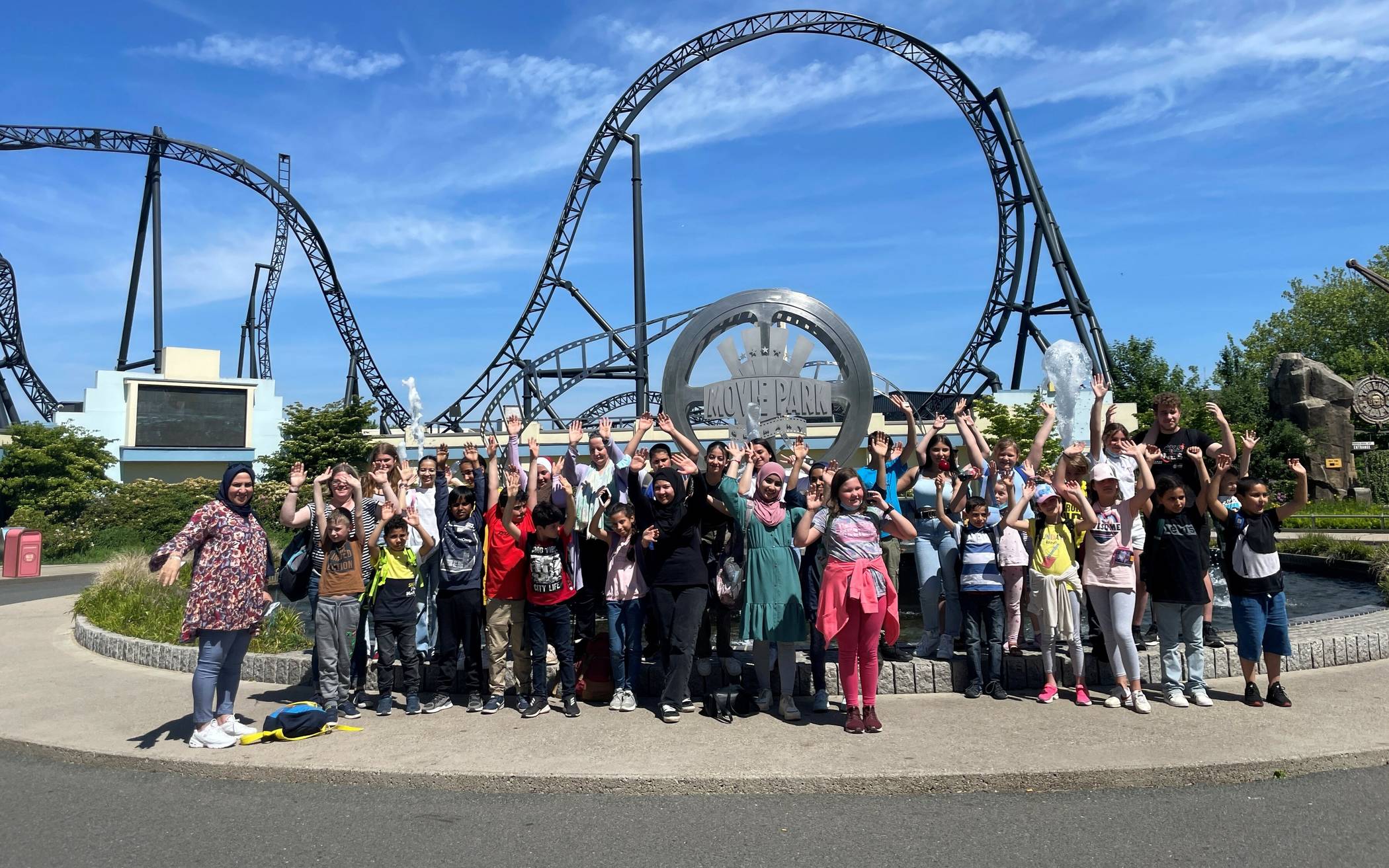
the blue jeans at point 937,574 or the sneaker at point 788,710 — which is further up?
the blue jeans at point 937,574

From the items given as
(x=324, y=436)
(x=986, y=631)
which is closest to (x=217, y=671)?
(x=986, y=631)

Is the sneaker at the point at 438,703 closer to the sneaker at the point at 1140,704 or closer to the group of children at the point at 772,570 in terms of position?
the group of children at the point at 772,570

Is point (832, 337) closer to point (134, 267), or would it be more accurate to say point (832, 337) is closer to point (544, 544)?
point (544, 544)

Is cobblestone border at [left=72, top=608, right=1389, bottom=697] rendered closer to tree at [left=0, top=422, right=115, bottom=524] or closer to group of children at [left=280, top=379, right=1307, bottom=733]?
group of children at [left=280, top=379, right=1307, bottom=733]

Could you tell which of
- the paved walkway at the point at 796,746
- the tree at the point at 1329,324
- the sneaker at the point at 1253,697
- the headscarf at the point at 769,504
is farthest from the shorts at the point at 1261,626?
the tree at the point at 1329,324

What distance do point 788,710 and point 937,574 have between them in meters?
1.69

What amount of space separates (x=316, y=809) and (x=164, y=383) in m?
34.8

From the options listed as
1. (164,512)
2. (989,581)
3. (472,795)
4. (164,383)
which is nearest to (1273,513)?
(989,581)

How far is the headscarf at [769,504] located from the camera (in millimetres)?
5734

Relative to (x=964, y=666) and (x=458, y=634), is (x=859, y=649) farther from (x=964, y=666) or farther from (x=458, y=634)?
(x=458, y=634)

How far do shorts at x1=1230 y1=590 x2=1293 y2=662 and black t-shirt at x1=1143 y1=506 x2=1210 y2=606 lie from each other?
8.7 inches

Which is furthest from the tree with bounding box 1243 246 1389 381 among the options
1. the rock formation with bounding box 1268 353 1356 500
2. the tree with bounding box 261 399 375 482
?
the tree with bounding box 261 399 375 482

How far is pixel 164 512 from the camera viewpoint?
2483 cm

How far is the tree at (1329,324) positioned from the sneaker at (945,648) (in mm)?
49993
